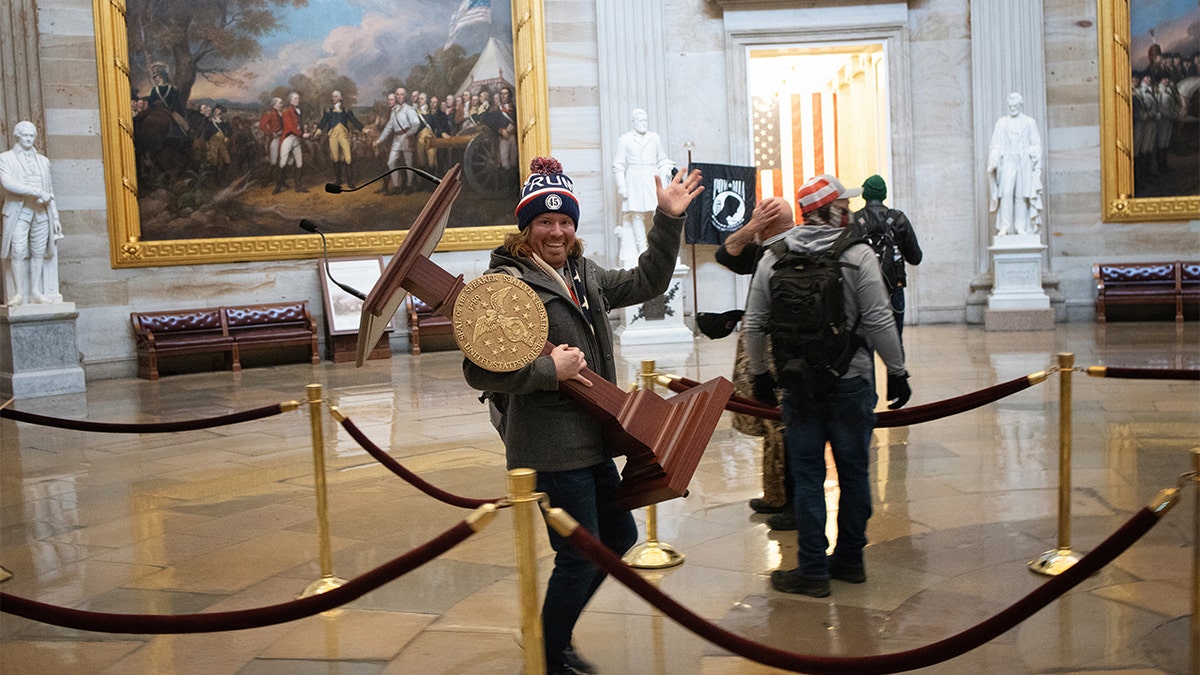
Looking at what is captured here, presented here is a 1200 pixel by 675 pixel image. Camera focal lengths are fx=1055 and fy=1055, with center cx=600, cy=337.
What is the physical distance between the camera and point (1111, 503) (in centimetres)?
559

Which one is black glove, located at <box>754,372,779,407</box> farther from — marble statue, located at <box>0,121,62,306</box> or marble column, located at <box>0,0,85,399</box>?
marble statue, located at <box>0,121,62,306</box>

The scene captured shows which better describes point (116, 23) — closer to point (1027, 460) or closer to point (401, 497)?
point (401, 497)

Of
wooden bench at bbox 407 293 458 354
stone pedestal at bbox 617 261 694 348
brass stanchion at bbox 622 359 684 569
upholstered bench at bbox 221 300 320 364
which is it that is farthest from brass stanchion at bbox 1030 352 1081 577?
upholstered bench at bbox 221 300 320 364

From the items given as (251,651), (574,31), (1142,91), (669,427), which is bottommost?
(251,651)

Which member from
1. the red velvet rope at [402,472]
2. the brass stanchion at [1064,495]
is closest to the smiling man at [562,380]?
the red velvet rope at [402,472]

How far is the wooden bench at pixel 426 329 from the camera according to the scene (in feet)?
48.4

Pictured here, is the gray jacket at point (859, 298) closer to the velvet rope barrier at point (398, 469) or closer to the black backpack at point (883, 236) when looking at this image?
the velvet rope barrier at point (398, 469)

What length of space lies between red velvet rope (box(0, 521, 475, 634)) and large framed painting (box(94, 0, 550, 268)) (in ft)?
37.9

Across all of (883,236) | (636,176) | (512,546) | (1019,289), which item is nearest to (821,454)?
(512,546)

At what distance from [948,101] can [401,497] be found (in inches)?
471

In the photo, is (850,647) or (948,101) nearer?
(850,647)

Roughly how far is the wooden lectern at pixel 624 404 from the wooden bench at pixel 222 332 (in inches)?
446

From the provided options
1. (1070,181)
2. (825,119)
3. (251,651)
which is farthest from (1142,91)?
(251,651)

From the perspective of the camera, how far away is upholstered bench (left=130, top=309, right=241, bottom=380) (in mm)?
13680
